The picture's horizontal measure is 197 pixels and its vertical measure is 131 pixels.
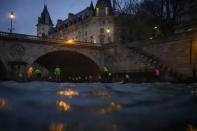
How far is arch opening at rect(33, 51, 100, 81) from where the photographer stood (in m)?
45.6

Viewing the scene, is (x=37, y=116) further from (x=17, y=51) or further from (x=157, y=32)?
(x=157, y=32)

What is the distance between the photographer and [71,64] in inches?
2148

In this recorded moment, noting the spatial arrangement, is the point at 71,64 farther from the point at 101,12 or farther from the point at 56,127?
the point at 56,127

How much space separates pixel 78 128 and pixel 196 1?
154 ft

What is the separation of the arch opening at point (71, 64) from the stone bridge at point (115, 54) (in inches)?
13.5

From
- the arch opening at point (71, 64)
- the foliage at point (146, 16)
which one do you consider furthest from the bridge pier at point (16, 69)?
the foliage at point (146, 16)

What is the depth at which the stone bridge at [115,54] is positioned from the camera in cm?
3087

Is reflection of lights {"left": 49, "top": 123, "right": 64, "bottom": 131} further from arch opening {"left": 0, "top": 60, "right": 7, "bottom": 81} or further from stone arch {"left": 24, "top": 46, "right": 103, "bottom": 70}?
stone arch {"left": 24, "top": 46, "right": 103, "bottom": 70}

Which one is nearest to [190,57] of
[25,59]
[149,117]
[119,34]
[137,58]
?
[137,58]

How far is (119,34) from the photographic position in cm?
6194

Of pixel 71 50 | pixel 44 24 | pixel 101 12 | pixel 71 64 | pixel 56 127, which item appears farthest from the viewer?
pixel 44 24

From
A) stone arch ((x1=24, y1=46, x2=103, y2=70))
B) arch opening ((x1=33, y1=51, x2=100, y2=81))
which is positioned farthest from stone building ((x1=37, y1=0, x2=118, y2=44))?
stone arch ((x1=24, y1=46, x2=103, y2=70))

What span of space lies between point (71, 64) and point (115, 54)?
597 inches

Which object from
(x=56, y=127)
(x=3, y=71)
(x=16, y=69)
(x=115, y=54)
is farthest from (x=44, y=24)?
(x=56, y=127)
